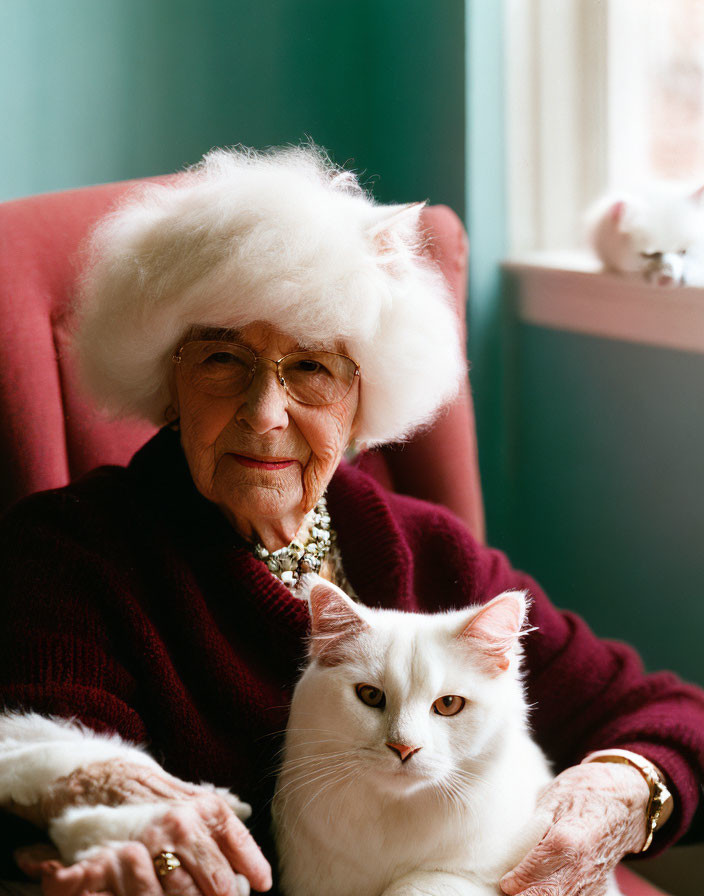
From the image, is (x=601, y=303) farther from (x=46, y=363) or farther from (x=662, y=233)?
(x=46, y=363)

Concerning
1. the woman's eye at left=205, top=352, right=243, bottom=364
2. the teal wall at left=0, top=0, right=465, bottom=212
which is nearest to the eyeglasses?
the woman's eye at left=205, top=352, right=243, bottom=364

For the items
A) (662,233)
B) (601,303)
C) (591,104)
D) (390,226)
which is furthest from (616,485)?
(390,226)

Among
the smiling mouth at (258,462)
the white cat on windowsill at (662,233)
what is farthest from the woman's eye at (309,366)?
the white cat on windowsill at (662,233)

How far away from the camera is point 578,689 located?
129 cm

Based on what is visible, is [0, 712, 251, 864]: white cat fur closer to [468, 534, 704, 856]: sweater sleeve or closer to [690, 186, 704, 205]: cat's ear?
[468, 534, 704, 856]: sweater sleeve

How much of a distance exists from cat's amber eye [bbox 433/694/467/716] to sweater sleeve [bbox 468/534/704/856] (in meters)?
0.34

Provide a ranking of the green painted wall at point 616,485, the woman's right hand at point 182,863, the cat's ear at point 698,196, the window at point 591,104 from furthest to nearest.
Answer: the window at point 591,104 < the green painted wall at point 616,485 < the cat's ear at point 698,196 < the woman's right hand at point 182,863

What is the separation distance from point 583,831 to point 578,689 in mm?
316

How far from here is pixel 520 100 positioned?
1.98 metres

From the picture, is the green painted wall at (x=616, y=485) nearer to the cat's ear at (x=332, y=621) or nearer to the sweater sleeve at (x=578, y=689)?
the sweater sleeve at (x=578, y=689)

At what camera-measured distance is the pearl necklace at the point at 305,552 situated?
1177 millimetres

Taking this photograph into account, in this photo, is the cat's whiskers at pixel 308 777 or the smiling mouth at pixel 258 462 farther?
the smiling mouth at pixel 258 462

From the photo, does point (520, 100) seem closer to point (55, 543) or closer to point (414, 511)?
point (414, 511)

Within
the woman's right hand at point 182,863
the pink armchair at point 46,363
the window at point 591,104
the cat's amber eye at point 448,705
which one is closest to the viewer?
the woman's right hand at point 182,863
